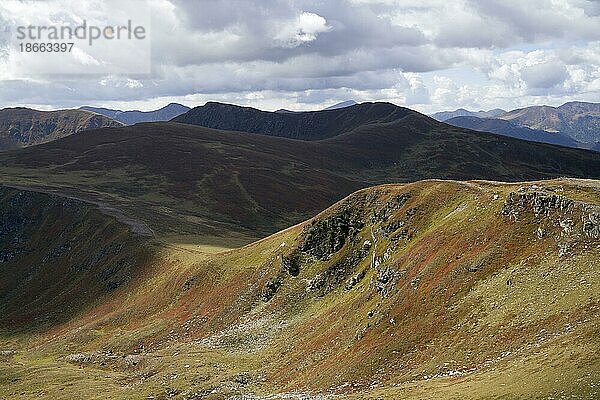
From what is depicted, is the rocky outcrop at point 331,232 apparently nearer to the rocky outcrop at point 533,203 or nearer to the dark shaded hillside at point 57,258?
the rocky outcrop at point 533,203

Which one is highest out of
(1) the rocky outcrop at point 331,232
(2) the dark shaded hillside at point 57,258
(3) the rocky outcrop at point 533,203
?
(3) the rocky outcrop at point 533,203

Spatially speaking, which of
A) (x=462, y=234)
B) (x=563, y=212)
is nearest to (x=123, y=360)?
(x=462, y=234)

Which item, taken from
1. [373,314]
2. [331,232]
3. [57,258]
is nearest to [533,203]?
[373,314]

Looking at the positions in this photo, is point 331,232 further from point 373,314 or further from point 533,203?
point 533,203

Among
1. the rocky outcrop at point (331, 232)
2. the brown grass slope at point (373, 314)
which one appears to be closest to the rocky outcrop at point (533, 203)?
the brown grass slope at point (373, 314)

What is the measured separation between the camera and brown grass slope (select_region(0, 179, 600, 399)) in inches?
1726

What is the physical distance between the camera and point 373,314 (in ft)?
201

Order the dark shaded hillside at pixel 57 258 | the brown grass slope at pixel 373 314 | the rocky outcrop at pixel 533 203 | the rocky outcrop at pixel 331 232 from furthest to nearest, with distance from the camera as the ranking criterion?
the dark shaded hillside at pixel 57 258, the rocky outcrop at pixel 331 232, the rocky outcrop at pixel 533 203, the brown grass slope at pixel 373 314

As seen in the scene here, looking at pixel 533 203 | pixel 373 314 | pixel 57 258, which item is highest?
pixel 533 203

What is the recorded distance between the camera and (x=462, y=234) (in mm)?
64125

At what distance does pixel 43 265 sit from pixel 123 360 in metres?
75.2

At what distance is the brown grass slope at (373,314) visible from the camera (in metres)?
43.8

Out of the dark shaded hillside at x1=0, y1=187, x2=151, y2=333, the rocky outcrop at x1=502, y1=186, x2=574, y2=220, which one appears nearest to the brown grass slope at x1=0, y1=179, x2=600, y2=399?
the rocky outcrop at x1=502, y1=186, x2=574, y2=220

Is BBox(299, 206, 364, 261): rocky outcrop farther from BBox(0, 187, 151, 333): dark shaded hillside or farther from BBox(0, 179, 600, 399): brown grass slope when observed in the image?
BBox(0, 187, 151, 333): dark shaded hillside
